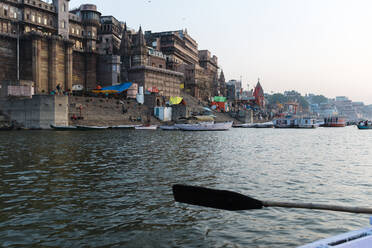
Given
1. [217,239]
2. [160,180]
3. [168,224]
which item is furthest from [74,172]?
[217,239]

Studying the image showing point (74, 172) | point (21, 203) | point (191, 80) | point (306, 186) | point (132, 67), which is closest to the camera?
point (21, 203)

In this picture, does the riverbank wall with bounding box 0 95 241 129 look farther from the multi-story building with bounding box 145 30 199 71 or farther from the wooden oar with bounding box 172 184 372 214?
the wooden oar with bounding box 172 184 372 214

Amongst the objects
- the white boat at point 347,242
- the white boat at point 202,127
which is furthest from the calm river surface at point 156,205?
the white boat at point 202,127

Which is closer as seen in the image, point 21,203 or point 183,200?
point 183,200

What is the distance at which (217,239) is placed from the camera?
7.05 metres

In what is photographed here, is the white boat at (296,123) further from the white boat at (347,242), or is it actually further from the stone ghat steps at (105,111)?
the white boat at (347,242)

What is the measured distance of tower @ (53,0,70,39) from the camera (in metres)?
66.9

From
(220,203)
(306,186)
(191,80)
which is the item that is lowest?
(306,186)

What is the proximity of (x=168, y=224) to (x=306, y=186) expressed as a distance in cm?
705

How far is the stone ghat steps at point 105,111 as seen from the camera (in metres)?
55.4

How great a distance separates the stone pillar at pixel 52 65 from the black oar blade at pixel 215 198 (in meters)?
60.4

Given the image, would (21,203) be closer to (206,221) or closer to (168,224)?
(168,224)

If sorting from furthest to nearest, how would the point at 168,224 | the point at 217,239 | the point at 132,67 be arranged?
1. the point at 132,67
2. the point at 168,224
3. the point at 217,239

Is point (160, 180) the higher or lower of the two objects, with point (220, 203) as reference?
lower
